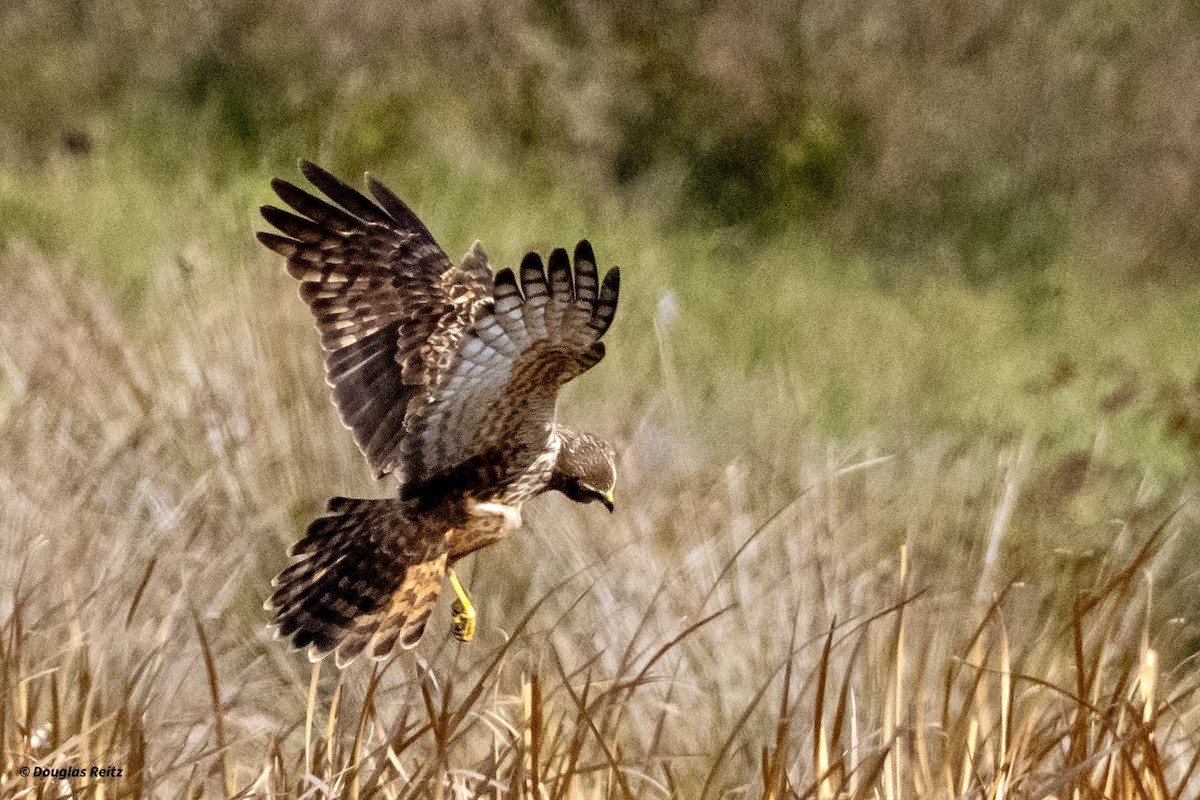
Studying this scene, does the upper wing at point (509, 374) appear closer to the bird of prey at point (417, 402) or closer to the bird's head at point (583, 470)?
the bird of prey at point (417, 402)

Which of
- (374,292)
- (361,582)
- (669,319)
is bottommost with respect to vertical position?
(361,582)

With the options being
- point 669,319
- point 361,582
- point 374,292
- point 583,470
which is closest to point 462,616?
point 361,582

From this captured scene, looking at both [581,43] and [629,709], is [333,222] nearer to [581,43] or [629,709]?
[629,709]

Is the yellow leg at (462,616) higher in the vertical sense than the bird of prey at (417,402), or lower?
lower

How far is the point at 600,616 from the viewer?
2961 mm

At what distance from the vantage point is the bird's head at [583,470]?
8.74 feet

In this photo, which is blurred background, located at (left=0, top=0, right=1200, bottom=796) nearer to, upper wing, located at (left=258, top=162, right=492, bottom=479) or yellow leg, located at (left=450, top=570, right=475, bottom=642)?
yellow leg, located at (left=450, top=570, right=475, bottom=642)

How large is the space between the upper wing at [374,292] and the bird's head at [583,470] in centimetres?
26

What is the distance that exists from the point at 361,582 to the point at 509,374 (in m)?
0.52

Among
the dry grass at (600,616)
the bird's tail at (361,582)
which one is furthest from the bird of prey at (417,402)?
the dry grass at (600,616)

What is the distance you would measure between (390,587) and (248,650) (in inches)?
22.4

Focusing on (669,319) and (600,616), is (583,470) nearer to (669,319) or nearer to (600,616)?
(600,616)

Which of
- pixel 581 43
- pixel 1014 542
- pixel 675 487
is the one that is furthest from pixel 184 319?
pixel 581 43

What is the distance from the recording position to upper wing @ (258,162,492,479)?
2688 millimetres
